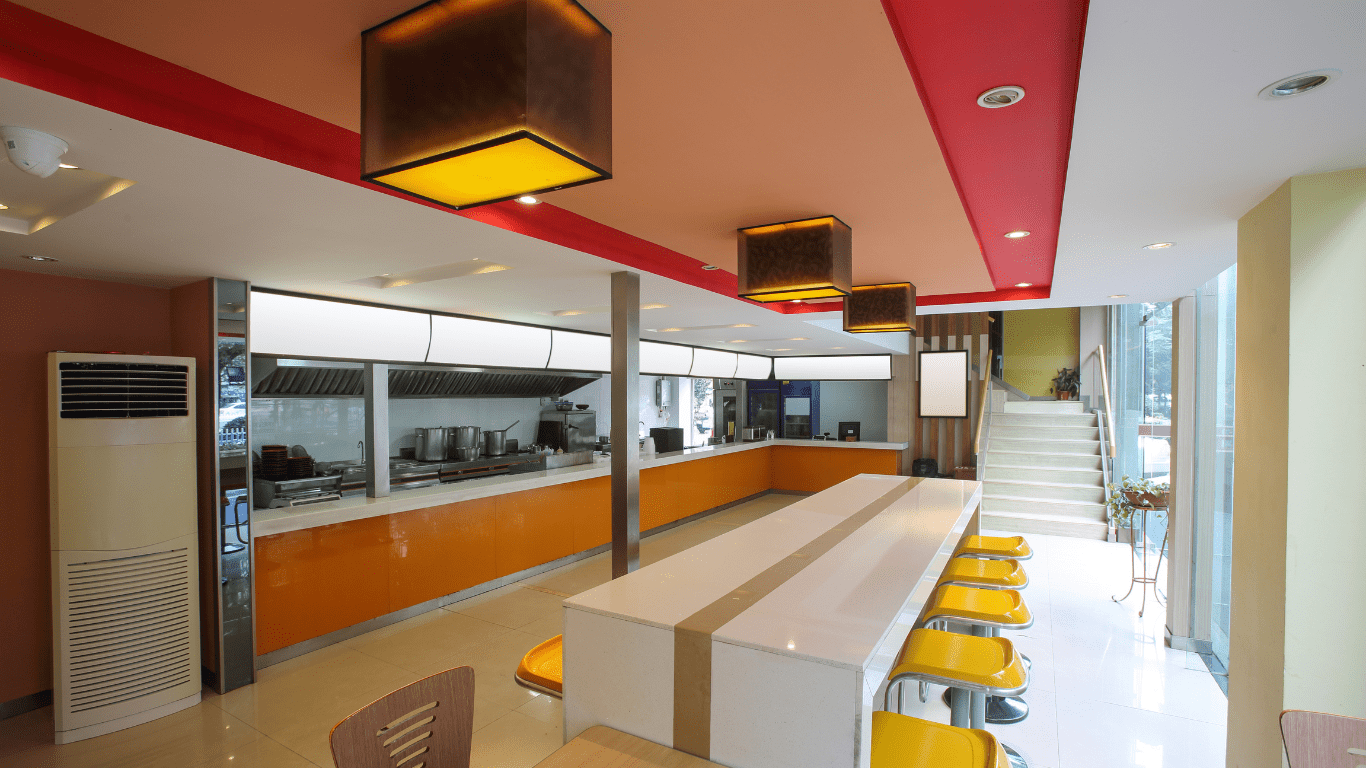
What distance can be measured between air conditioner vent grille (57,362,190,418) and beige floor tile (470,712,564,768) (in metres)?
2.34

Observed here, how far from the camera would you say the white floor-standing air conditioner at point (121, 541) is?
2902 mm

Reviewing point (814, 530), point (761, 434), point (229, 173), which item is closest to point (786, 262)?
point (814, 530)

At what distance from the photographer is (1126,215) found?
2.43 m

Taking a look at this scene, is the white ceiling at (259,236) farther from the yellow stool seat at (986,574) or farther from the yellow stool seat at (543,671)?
the yellow stool seat at (986,574)

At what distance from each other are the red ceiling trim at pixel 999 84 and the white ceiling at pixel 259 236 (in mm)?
1620

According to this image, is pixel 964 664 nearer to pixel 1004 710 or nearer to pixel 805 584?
pixel 805 584

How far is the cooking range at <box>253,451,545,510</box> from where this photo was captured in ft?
15.2

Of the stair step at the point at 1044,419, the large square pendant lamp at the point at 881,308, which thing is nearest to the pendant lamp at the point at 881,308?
the large square pendant lamp at the point at 881,308

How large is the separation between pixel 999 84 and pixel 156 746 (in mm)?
4286

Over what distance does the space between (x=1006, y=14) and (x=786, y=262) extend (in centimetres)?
149

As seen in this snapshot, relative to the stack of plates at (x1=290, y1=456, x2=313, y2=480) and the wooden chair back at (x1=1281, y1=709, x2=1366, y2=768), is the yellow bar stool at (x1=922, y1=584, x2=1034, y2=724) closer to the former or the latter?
the wooden chair back at (x1=1281, y1=709, x2=1366, y2=768)

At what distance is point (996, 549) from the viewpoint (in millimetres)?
3455

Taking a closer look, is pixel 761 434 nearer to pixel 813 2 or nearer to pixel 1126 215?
pixel 1126 215

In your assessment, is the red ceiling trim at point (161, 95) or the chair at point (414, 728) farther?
the chair at point (414, 728)
